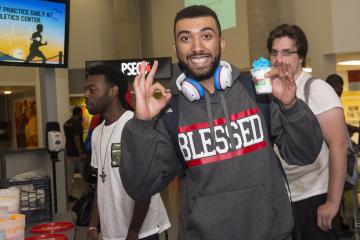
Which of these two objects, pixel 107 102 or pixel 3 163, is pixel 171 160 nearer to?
pixel 107 102

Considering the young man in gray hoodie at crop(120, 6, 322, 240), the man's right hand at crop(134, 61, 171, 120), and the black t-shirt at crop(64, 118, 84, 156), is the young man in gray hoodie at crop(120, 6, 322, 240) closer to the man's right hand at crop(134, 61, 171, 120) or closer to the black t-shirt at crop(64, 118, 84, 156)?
the man's right hand at crop(134, 61, 171, 120)

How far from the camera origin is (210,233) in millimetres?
1626

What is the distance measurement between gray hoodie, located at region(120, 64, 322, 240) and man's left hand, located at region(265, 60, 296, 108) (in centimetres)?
4

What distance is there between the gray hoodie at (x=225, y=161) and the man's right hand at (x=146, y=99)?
0.12 feet

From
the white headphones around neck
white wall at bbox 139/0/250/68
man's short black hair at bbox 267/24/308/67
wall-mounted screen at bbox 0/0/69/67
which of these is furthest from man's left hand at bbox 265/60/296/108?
white wall at bbox 139/0/250/68

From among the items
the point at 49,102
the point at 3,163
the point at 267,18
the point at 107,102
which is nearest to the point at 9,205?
the point at 107,102

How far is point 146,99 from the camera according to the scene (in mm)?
1677

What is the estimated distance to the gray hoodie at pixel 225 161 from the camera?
64.0 inches

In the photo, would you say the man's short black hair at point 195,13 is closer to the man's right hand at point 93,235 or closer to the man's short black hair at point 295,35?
the man's short black hair at point 295,35

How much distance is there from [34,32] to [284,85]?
394 cm

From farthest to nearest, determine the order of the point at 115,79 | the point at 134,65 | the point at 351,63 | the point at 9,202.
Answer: the point at 134,65
the point at 351,63
the point at 115,79
the point at 9,202

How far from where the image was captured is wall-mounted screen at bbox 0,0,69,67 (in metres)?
4.80

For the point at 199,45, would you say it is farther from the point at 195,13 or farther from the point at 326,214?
the point at 326,214

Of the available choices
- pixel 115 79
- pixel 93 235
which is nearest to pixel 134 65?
pixel 115 79
